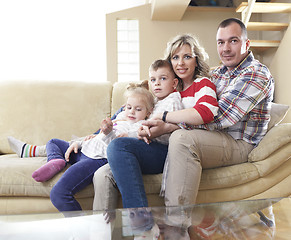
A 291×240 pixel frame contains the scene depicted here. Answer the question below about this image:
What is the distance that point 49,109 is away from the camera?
224 centimetres

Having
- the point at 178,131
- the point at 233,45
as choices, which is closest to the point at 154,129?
the point at 178,131

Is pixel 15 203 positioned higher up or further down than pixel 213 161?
further down

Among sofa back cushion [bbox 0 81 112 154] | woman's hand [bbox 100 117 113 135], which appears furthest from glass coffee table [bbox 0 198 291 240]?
A: sofa back cushion [bbox 0 81 112 154]

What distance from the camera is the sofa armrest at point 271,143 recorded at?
5.32 feet

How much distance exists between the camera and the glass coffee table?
0.72 m

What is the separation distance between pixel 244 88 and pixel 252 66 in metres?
0.16

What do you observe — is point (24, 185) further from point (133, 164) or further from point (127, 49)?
point (127, 49)

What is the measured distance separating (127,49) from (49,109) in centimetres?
360

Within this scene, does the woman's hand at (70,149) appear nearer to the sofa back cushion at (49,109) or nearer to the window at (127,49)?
the sofa back cushion at (49,109)

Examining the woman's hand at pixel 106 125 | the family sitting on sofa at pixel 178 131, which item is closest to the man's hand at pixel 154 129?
the family sitting on sofa at pixel 178 131

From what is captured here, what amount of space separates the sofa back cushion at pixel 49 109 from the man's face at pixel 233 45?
2.82ft

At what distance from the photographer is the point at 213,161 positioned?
155cm

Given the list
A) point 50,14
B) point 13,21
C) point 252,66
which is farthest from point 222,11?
point 252,66

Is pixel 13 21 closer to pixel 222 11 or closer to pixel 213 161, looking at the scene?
pixel 222 11
